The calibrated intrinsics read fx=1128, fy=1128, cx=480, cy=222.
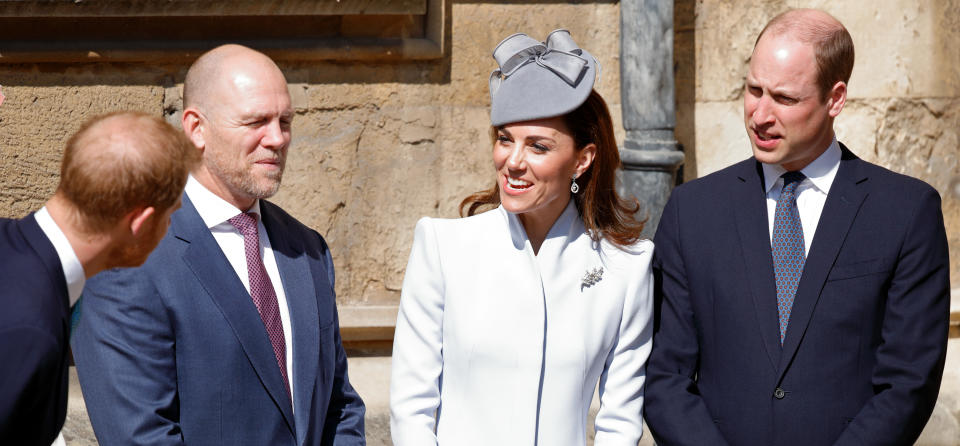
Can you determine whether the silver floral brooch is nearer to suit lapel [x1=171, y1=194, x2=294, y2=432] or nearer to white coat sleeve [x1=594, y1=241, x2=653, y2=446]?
white coat sleeve [x1=594, y1=241, x2=653, y2=446]

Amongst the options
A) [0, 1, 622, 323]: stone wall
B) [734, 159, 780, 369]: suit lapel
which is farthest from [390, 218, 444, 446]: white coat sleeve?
[0, 1, 622, 323]: stone wall

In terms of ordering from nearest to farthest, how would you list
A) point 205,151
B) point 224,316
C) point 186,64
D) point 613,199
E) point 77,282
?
point 77,282 < point 224,316 < point 205,151 < point 613,199 < point 186,64

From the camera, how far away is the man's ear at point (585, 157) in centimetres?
296

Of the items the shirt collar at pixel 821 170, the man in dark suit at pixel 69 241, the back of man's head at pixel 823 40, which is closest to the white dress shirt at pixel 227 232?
the man in dark suit at pixel 69 241

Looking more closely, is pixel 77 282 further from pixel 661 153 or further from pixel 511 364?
pixel 661 153

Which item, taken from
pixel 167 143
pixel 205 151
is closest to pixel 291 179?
pixel 205 151

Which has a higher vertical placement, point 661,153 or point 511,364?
point 661,153

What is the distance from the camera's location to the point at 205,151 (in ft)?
9.14

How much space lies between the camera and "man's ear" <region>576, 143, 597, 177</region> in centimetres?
296

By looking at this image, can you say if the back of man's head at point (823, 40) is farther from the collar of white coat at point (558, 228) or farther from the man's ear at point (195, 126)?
the man's ear at point (195, 126)

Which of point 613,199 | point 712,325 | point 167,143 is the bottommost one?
point 712,325

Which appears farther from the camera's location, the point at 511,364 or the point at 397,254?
the point at 397,254

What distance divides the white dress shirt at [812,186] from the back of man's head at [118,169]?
160 centimetres

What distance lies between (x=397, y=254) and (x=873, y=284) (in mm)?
2539
